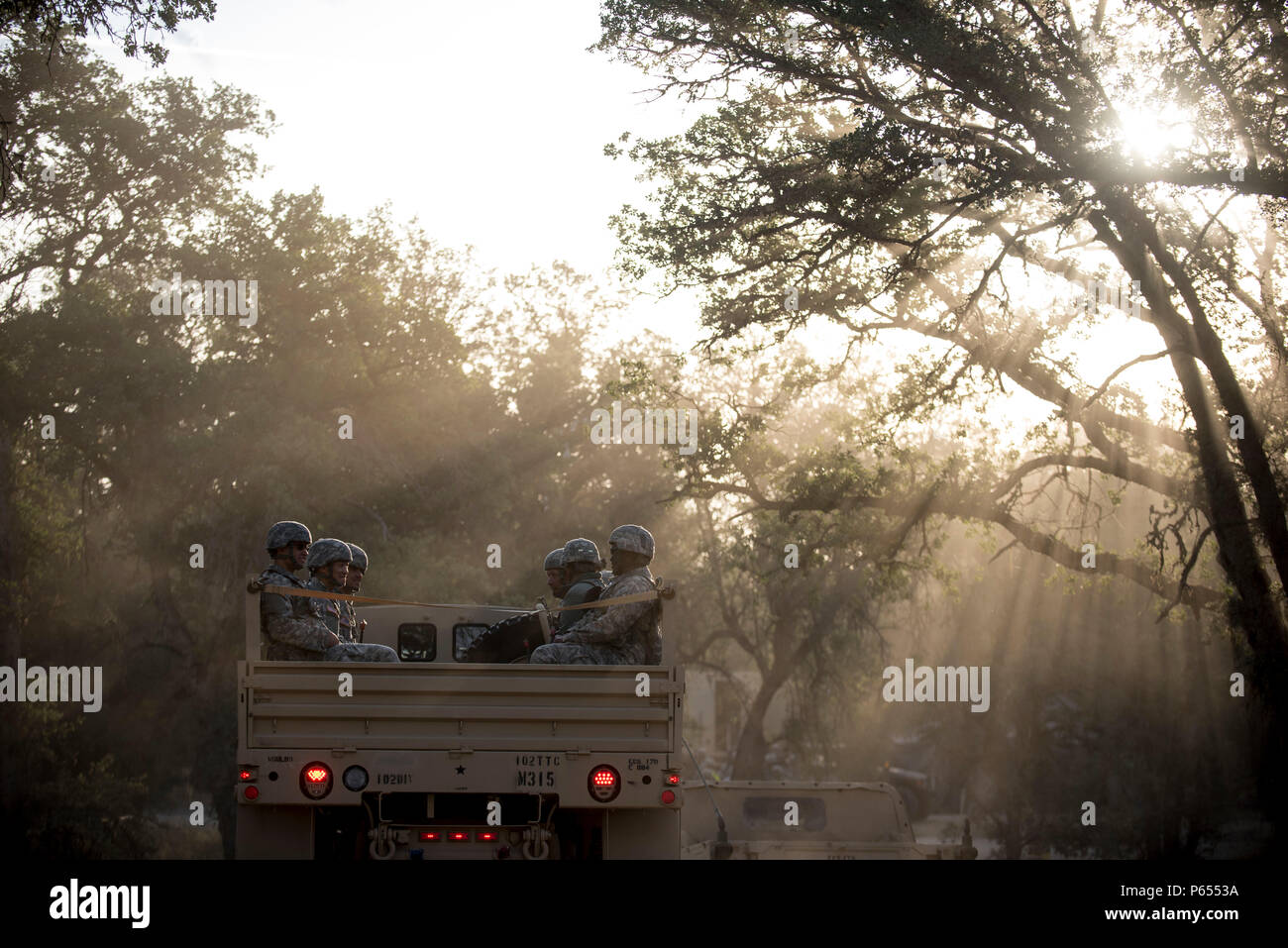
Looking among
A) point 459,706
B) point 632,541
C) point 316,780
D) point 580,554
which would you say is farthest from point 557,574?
point 316,780

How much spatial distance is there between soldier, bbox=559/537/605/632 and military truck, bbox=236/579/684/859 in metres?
1.34

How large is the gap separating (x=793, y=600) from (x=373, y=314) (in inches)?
447

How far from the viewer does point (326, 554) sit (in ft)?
33.8

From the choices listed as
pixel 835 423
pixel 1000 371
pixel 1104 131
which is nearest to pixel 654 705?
pixel 1104 131

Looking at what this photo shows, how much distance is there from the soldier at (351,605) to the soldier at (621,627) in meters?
1.74

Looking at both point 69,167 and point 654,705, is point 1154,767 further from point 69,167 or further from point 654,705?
point 69,167

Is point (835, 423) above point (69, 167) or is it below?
below

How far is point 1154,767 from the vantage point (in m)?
27.2

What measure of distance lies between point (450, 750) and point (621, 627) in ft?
4.86

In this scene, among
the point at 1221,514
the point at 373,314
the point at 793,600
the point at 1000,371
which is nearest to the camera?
the point at 1221,514

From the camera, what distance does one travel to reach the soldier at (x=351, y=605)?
10.7 m

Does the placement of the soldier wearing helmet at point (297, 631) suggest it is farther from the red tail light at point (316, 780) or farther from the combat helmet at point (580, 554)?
the combat helmet at point (580, 554)

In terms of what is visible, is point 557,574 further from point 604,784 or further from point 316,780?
point 316,780

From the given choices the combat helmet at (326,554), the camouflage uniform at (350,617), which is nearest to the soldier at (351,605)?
the camouflage uniform at (350,617)
